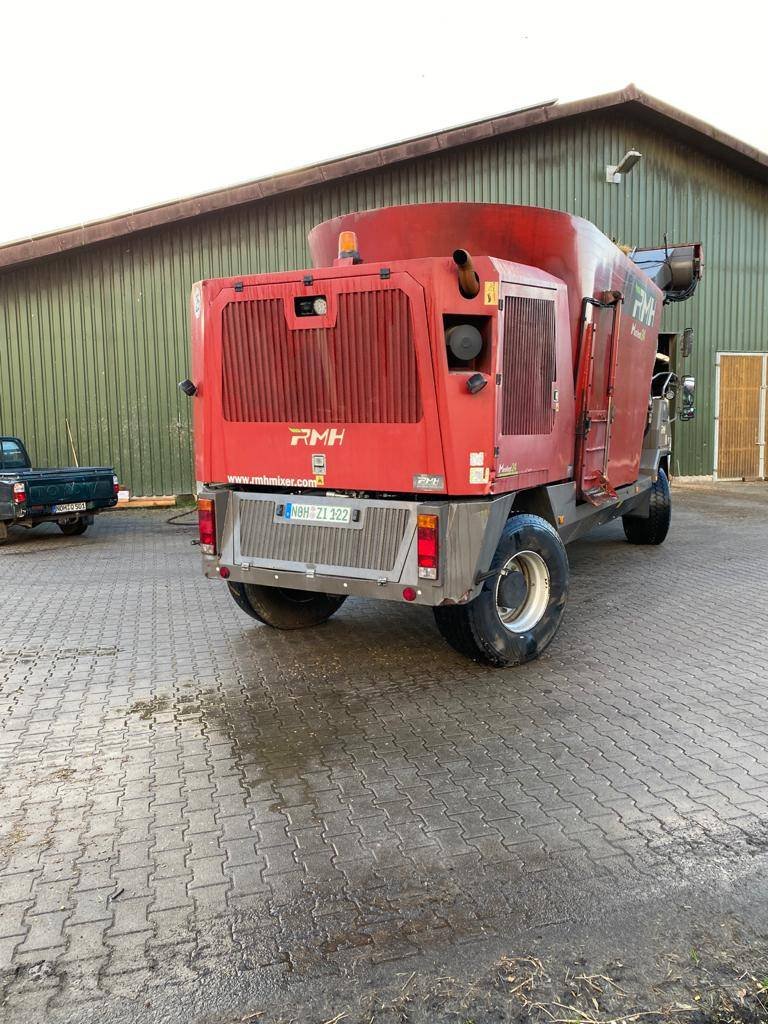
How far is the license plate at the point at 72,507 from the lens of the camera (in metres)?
12.2

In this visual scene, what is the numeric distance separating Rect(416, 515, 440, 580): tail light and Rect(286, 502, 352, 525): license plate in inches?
23.1

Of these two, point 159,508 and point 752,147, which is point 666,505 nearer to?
point 159,508

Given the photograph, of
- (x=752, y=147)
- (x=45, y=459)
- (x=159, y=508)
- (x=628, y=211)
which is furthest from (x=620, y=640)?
(x=752, y=147)

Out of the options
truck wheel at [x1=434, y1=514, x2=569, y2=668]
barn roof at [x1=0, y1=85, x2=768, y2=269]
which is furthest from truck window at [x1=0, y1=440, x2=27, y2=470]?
truck wheel at [x1=434, y1=514, x2=569, y2=668]

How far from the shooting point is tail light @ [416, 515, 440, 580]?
5266 mm

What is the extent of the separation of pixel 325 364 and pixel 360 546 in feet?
4.15

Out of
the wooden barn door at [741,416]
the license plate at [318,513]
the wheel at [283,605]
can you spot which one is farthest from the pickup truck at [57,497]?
the wooden barn door at [741,416]

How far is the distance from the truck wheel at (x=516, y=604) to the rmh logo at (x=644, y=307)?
3210 millimetres

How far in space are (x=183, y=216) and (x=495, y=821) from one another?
560 inches

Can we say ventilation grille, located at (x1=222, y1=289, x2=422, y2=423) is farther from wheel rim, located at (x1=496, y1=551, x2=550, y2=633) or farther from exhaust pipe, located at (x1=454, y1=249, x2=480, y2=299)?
wheel rim, located at (x1=496, y1=551, x2=550, y2=633)

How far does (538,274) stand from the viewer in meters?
5.85

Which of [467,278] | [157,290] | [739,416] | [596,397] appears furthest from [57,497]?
[739,416]

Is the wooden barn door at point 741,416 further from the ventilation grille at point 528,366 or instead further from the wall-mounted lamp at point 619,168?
the ventilation grille at point 528,366

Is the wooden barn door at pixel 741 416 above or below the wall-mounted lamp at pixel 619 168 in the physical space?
below
